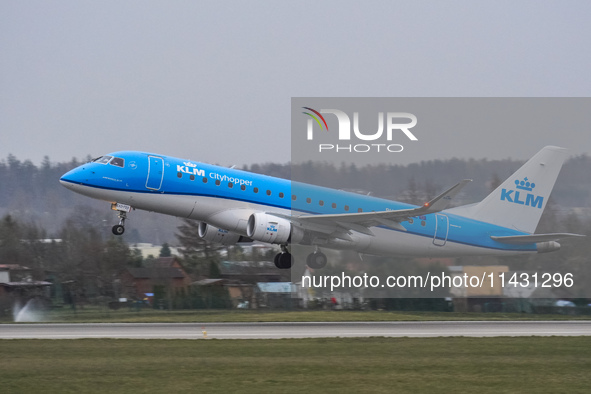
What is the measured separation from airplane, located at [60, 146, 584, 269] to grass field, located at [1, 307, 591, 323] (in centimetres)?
258

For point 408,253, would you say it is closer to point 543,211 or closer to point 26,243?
point 543,211

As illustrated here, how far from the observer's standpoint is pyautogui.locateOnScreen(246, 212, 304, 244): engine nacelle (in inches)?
1254

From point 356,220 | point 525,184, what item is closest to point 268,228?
point 356,220

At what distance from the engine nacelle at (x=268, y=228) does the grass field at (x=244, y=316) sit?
3.26m

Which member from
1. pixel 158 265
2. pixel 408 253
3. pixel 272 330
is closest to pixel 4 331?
pixel 272 330

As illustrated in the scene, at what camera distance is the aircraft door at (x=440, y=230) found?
1444 inches

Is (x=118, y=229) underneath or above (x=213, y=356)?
above

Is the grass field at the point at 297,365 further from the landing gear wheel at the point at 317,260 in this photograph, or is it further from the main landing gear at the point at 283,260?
the main landing gear at the point at 283,260

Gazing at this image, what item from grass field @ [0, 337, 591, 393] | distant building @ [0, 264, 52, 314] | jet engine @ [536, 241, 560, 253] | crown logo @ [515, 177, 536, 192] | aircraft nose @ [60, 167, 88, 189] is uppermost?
crown logo @ [515, 177, 536, 192]

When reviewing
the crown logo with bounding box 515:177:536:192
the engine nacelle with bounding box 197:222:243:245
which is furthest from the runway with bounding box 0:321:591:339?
the crown logo with bounding box 515:177:536:192

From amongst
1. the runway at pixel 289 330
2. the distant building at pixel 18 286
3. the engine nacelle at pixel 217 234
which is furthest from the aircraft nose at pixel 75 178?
the distant building at pixel 18 286

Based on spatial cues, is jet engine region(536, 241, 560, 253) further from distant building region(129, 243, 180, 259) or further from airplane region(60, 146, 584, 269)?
distant building region(129, 243, 180, 259)

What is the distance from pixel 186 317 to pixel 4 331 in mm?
8139

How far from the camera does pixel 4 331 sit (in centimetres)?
2819
